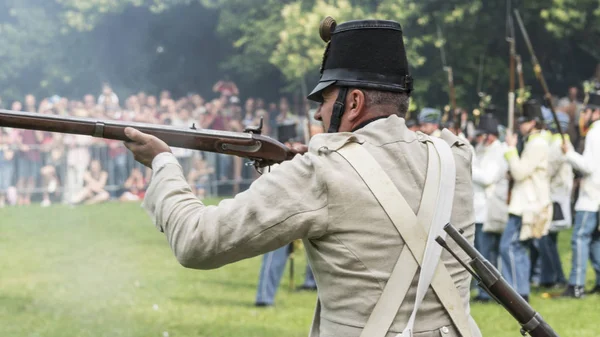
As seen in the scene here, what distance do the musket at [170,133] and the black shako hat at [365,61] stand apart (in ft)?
1.97

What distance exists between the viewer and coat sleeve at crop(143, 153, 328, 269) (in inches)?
123

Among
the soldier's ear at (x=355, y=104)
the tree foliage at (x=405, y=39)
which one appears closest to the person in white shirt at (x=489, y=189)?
the soldier's ear at (x=355, y=104)

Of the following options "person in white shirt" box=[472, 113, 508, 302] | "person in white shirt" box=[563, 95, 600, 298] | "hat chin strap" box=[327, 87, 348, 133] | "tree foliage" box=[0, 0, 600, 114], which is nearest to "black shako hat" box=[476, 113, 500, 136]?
"person in white shirt" box=[472, 113, 508, 302]

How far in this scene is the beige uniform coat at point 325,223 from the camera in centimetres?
313

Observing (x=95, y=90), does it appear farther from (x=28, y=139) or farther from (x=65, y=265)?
(x=65, y=265)

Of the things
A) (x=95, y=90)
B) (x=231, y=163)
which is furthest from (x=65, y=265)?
(x=95, y=90)

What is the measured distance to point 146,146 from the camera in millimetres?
3471

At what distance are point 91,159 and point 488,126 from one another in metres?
13.2

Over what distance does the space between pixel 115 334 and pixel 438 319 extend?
594 cm

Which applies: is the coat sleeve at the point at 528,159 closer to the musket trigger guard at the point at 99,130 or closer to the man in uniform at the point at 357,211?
the man in uniform at the point at 357,211

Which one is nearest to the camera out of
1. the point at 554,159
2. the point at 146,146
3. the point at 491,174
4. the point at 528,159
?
the point at 146,146

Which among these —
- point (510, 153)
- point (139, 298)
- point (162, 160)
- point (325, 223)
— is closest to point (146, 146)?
point (162, 160)

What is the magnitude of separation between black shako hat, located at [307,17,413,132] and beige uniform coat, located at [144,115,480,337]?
138 mm

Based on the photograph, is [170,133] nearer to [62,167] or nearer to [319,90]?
[319,90]
